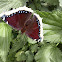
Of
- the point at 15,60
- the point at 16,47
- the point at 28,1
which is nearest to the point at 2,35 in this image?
the point at 16,47

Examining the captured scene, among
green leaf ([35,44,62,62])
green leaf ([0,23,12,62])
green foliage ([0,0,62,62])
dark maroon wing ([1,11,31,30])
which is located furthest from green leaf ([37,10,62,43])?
green leaf ([0,23,12,62])

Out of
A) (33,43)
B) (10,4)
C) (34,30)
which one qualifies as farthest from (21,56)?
(10,4)

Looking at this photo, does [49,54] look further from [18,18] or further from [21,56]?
[18,18]

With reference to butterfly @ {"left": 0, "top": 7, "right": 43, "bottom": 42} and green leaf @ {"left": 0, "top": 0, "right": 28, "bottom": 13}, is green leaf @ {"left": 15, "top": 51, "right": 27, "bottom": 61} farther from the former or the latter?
green leaf @ {"left": 0, "top": 0, "right": 28, "bottom": 13}

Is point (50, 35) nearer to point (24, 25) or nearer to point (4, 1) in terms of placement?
point (24, 25)

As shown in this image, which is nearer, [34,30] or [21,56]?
[34,30]
